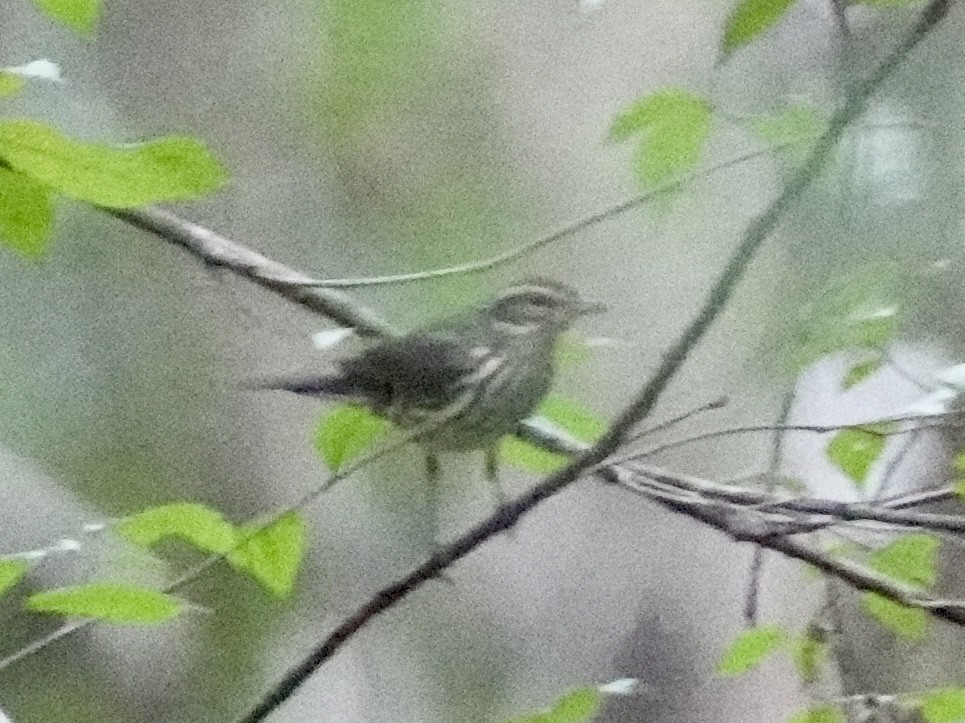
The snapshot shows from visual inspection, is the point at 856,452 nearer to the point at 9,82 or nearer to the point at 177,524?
the point at 177,524

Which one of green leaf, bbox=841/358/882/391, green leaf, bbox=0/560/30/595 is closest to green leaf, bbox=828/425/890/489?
green leaf, bbox=841/358/882/391

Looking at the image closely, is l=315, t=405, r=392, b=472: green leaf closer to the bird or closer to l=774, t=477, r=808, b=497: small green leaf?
the bird

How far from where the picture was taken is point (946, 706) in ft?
1.78

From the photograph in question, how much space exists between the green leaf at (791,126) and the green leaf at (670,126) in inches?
1.6

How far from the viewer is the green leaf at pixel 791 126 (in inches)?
19.2

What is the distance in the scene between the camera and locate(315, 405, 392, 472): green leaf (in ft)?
1.77

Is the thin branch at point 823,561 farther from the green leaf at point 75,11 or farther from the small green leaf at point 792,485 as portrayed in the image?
the green leaf at point 75,11

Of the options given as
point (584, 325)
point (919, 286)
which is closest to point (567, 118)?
point (584, 325)

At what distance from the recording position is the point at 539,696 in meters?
0.85

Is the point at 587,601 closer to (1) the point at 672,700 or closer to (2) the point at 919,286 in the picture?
(1) the point at 672,700

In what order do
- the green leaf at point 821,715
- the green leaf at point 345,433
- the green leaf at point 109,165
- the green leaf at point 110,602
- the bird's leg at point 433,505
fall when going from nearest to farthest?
the green leaf at point 109,165, the green leaf at point 110,602, the green leaf at point 345,433, the green leaf at point 821,715, the bird's leg at point 433,505

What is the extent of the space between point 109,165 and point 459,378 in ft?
1.06

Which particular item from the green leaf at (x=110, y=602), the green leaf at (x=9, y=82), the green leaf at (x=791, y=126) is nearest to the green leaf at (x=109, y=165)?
the green leaf at (x=9, y=82)

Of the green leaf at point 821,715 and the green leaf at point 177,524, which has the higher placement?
the green leaf at point 177,524
